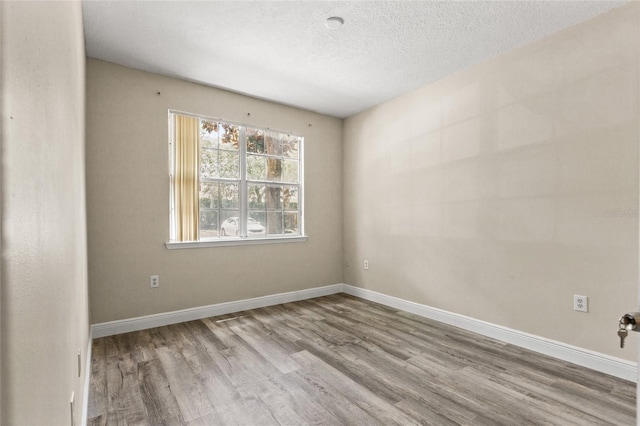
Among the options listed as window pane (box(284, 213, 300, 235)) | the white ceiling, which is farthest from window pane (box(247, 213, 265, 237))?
the white ceiling

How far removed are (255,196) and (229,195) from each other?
0.34 meters

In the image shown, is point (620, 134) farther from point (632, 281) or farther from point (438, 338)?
point (438, 338)

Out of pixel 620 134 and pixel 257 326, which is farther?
pixel 257 326

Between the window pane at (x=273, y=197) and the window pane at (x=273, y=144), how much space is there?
0.45 metres

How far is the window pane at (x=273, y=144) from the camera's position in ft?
13.6

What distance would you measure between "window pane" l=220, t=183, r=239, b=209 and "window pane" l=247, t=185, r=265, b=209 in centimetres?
16

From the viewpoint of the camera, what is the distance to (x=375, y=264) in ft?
13.9

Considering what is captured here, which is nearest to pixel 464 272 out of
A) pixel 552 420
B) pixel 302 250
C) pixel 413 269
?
pixel 413 269

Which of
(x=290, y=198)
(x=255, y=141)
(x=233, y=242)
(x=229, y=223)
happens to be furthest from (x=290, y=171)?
(x=233, y=242)

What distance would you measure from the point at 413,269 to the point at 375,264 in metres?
0.61

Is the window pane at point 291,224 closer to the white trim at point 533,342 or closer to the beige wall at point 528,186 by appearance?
the beige wall at point 528,186

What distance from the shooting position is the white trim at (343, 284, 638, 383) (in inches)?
89.0

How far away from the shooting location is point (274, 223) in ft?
13.8

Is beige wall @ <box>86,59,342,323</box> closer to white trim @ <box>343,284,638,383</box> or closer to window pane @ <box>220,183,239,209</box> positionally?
window pane @ <box>220,183,239,209</box>
